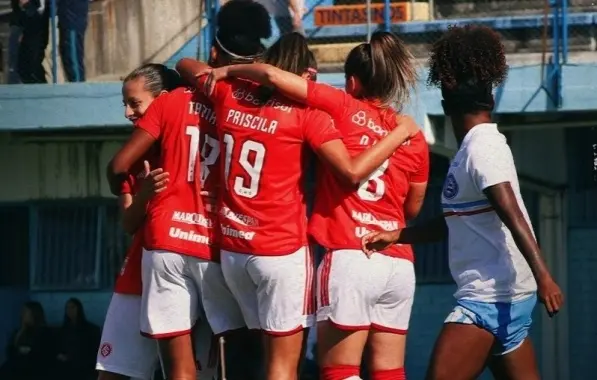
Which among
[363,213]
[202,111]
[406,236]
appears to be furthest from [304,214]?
[202,111]

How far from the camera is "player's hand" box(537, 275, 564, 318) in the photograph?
5.75 meters

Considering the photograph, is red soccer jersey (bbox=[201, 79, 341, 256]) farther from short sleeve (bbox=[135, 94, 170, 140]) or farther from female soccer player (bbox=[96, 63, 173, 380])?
female soccer player (bbox=[96, 63, 173, 380])

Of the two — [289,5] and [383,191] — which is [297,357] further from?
[289,5]

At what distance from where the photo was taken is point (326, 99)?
6594 mm

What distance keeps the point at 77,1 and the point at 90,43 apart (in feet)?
2.67

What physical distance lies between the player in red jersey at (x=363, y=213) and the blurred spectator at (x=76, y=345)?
7.03 meters

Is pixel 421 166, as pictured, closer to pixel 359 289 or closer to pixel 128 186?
pixel 359 289

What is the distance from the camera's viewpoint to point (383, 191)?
670 cm

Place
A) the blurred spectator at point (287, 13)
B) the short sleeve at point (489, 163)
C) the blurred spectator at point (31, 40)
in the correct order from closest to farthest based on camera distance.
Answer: the short sleeve at point (489, 163)
the blurred spectator at point (287, 13)
the blurred spectator at point (31, 40)

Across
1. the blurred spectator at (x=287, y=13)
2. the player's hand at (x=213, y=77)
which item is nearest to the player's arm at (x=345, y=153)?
the player's hand at (x=213, y=77)

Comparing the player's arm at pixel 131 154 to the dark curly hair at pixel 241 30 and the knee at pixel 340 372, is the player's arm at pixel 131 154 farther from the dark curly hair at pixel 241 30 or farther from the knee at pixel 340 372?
the knee at pixel 340 372

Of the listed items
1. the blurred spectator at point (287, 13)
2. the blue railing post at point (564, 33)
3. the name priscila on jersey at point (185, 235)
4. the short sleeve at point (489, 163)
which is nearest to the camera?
the short sleeve at point (489, 163)

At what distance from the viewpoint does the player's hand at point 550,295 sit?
575 cm

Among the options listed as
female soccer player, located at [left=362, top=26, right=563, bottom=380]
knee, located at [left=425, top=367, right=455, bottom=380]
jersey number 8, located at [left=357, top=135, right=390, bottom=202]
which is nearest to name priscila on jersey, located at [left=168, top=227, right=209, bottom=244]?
jersey number 8, located at [left=357, top=135, right=390, bottom=202]
